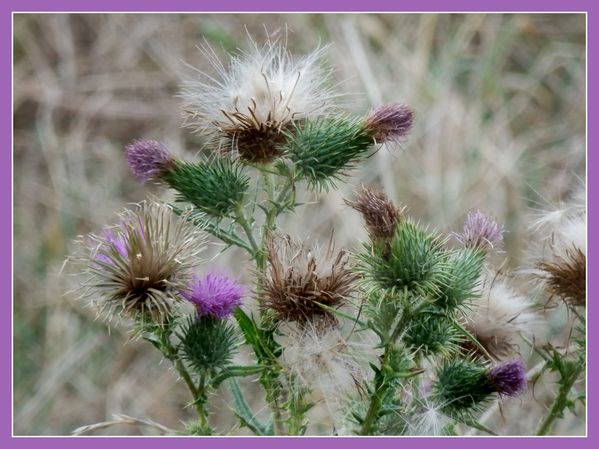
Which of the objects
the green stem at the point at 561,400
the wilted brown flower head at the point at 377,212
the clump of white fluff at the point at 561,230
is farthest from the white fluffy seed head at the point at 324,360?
the clump of white fluff at the point at 561,230

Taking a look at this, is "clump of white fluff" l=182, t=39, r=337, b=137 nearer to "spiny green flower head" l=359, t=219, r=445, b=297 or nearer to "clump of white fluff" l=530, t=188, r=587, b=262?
"spiny green flower head" l=359, t=219, r=445, b=297

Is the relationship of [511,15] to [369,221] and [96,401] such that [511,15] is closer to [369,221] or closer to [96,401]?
[96,401]

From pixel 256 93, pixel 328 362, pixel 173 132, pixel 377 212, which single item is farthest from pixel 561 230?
pixel 173 132

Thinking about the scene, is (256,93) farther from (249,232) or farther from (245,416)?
(245,416)

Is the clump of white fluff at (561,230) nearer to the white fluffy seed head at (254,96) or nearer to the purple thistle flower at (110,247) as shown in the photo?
the white fluffy seed head at (254,96)

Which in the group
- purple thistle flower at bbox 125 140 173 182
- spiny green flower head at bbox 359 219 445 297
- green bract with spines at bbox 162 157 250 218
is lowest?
spiny green flower head at bbox 359 219 445 297

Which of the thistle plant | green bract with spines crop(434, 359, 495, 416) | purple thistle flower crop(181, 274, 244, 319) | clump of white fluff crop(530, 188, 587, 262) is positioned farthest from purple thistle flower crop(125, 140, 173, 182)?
clump of white fluff crop(530, 188, 587, 262)
